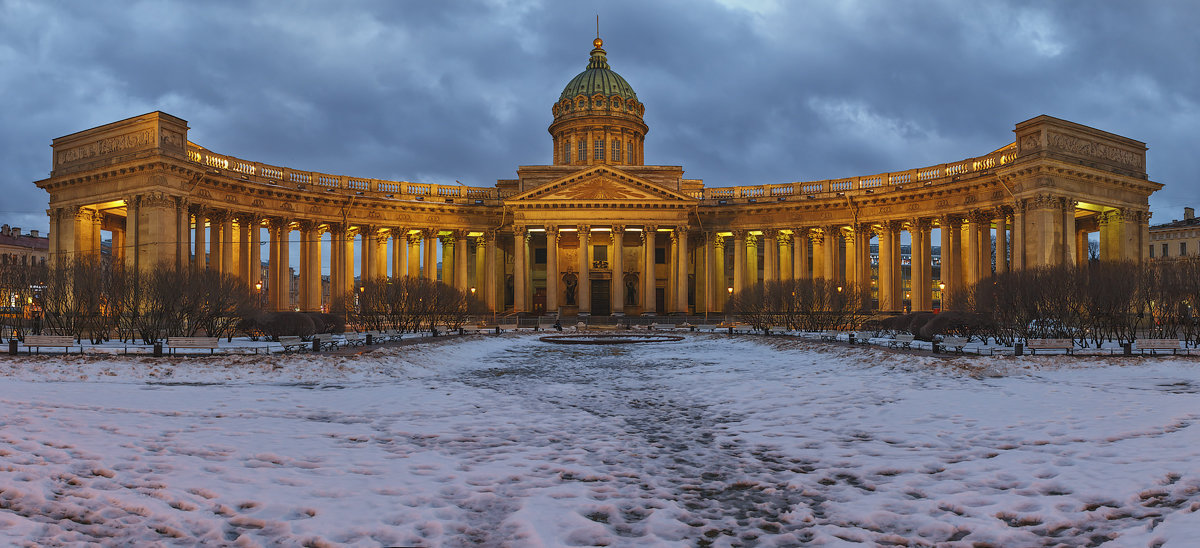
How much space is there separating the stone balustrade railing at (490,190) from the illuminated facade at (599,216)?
7.4 inches

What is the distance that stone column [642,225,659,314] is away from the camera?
6322cm

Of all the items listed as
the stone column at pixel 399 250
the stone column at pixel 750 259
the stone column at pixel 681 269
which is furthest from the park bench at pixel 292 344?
the stone column at pixel 750 259

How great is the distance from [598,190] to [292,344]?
129 ft

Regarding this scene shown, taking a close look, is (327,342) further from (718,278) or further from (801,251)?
(718,278)


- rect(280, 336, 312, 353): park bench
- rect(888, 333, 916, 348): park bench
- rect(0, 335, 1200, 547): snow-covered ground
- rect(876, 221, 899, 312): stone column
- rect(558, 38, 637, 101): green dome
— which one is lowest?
rect(0, 335, 1200, 547): snow-covered ground

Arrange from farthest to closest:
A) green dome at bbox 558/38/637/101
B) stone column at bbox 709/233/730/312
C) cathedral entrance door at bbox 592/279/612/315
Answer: green dome at bbox 558/38/637/101 < cathedral entrance door at bbox 592/279/612/315 < stone column at bbox 709/233/730/312

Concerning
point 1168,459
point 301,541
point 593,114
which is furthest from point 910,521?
point 593,114

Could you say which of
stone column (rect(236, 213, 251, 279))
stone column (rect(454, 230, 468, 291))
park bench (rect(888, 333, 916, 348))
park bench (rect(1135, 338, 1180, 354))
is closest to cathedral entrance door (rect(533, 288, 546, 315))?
stone column (rect(454, 230, 468, 291))

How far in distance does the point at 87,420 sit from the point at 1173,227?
11038 centimetres

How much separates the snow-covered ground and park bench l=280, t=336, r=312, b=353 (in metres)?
6.99

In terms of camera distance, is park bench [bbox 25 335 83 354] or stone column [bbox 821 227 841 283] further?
stone column [bbox 821 227 841 283]

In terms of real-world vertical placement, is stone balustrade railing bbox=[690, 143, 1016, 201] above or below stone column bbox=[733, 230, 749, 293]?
above

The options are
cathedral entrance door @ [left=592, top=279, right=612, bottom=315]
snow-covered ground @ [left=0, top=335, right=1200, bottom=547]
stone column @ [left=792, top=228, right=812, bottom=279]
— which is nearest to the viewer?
snow-covered ground @ [left=0, top=335, right=1200, bottom=547]

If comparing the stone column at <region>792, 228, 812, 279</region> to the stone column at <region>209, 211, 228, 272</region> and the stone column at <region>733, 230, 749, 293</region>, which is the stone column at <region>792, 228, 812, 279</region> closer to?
the stone column at <region>733, 230, 749, 293</region>
